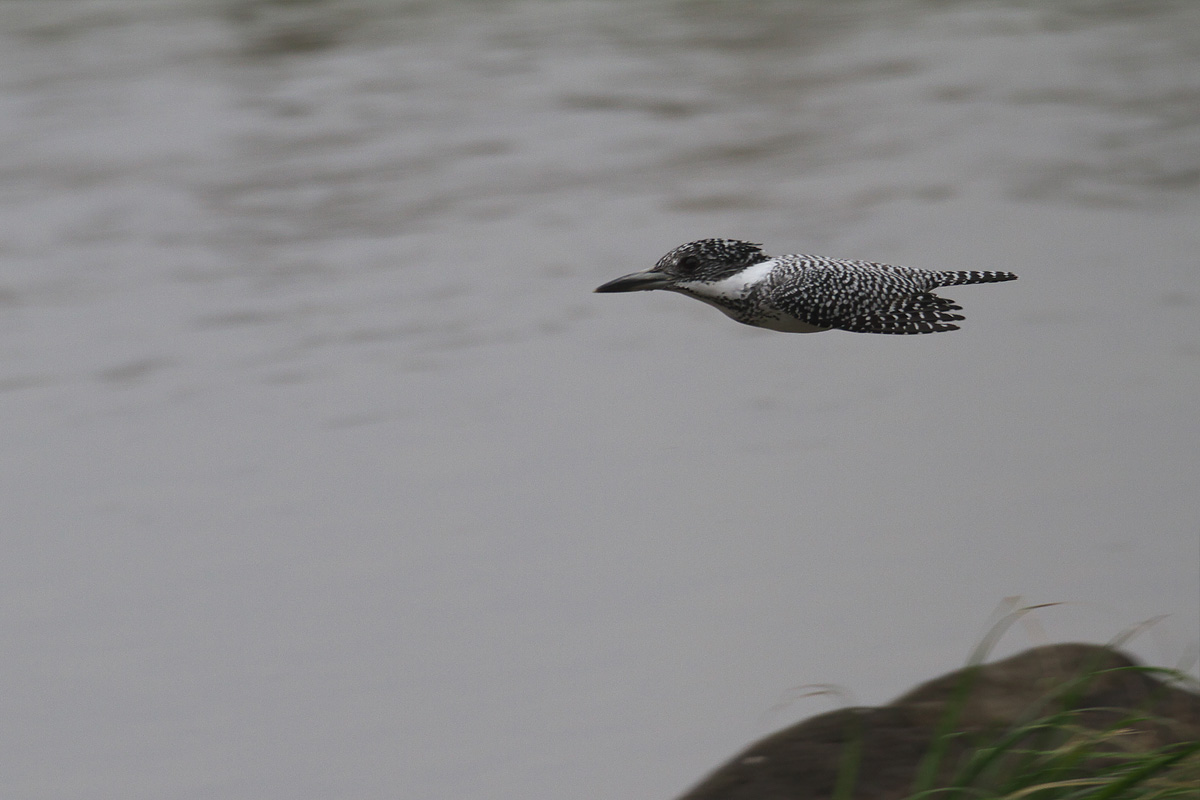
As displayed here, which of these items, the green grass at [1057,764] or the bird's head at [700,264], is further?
the green grass at [1057,764]

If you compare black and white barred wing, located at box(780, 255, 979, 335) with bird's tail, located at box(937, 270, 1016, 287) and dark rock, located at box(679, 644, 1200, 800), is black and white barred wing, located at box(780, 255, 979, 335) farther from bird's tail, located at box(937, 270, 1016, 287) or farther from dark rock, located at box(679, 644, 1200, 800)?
dark rock, located at box(679, 644, 1200, 800)

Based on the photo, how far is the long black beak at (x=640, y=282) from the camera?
149cm

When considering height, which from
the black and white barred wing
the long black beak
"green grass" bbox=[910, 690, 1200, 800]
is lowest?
"green grass" bbox=[910, 690, 1200, 800]

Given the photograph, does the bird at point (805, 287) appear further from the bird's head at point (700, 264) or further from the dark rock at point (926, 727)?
the dark rock at point (926, 727)

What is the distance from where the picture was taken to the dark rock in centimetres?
296

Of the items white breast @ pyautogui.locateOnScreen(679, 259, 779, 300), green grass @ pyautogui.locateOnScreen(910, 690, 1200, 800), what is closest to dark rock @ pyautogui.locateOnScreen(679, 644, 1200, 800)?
green grass @ pyautogui.locateOnScreen(910, 690, 1200, 800)

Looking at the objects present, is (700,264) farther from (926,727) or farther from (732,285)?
(926,727)

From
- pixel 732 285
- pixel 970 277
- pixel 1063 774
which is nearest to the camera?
pixel 970 277

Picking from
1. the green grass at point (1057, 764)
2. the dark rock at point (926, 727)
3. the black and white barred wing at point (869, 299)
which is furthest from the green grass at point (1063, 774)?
the black and white barred wing at point (869, 299)

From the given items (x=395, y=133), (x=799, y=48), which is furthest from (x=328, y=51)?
(x=799, y=48)

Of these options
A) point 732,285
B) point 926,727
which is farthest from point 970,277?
point 926,727

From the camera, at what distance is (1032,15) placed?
36.1 feet

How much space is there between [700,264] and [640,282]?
0.24 ft

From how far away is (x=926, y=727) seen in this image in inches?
123
